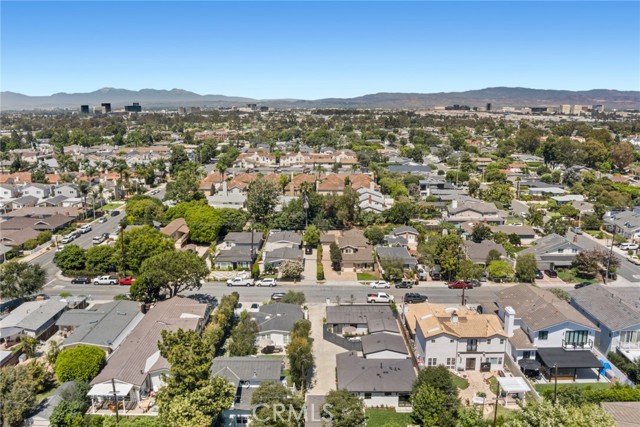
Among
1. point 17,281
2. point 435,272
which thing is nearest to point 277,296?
point 435,272

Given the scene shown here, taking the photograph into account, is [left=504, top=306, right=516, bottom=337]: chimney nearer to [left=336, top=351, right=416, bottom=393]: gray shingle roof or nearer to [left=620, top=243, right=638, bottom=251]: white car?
[left=336, top=351, right=416, bottom=393]: gray shingle roof

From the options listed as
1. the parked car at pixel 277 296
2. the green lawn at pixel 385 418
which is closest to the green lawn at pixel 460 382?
the green lawn at pixel 385 418

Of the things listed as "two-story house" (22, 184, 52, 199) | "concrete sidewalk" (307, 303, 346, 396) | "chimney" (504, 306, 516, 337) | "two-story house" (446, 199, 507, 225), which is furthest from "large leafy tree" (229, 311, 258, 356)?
"two-story house" (22, 184, 52, 199)

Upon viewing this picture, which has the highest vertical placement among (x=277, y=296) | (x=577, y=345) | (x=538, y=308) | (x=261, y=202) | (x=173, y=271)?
(x=261, y=202)

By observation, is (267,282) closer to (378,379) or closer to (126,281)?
(126,281)

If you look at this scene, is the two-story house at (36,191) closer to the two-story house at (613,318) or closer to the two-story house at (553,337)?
the two-story house at (553,337)

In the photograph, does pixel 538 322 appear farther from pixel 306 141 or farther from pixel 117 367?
pixel 306 141

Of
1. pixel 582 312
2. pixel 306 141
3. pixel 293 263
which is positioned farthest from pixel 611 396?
pixel 306 141

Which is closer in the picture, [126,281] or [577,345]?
[577,345]
